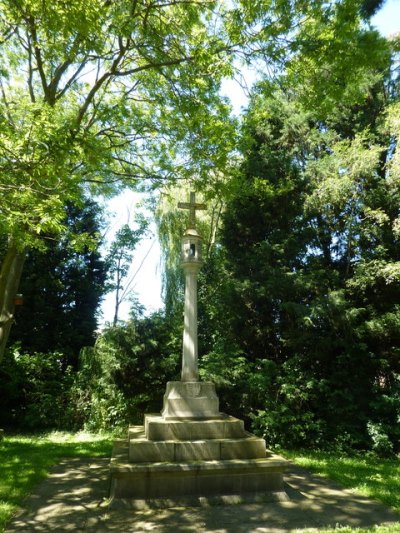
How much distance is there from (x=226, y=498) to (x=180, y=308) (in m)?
8.92

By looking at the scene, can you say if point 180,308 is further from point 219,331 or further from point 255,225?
point 255,225

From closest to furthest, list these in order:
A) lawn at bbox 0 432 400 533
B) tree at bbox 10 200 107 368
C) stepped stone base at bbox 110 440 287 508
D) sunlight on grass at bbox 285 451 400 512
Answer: stepped stone base at bbox 110 440 287 508 < lawn at bbox 0 432 400 533 < sunlight on grass at bbox 285 451 400 512 < tree at bbox 10 200 107 368

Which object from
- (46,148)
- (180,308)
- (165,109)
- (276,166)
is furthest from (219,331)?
(46,148)

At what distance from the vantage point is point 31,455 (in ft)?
28.5

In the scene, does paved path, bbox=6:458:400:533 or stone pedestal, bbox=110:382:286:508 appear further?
stone pedestal, bbox=110:382:286:508

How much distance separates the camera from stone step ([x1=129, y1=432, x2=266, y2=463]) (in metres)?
6.03

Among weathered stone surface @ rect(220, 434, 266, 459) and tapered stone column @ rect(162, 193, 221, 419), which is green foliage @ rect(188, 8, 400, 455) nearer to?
tapered stone column @ rect(162, 193, 221, 419)

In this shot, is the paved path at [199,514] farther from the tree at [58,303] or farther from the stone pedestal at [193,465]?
the tree at [58,303]

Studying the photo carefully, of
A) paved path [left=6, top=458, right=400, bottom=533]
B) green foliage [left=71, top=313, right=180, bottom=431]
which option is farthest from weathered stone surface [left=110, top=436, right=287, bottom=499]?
green foliage [left=71, top=313, right=180, bottom=431]

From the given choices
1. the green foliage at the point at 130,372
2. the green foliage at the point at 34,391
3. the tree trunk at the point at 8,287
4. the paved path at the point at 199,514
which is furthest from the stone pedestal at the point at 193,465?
the green foliage at the point at 34,391

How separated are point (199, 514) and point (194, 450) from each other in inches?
39.1

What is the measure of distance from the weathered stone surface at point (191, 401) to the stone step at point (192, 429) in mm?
200

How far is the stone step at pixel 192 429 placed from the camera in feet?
21.1

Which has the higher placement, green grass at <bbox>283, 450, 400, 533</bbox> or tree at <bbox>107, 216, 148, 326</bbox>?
tree at <bbox>107, 216, 148, 326</bbox>
